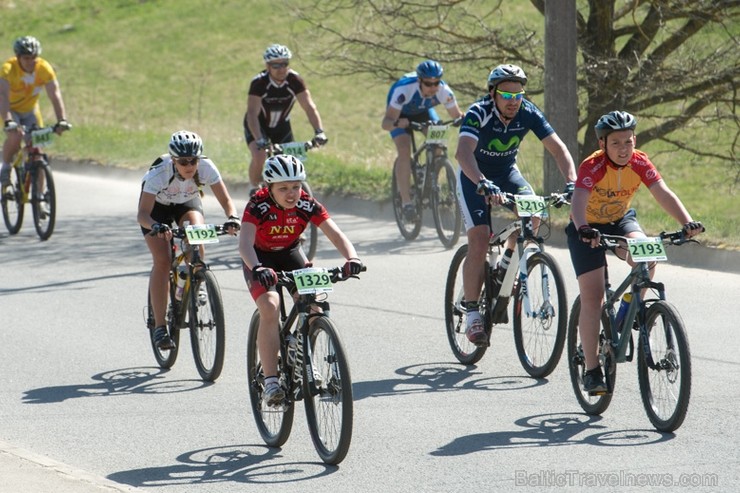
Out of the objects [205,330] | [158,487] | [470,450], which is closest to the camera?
[158,487]

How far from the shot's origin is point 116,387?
9492mm

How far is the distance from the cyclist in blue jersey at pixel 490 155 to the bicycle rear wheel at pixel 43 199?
723 cm

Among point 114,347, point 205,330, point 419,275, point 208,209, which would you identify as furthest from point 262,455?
point 208,209

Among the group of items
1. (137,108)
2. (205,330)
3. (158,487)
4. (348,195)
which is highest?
(137,108)

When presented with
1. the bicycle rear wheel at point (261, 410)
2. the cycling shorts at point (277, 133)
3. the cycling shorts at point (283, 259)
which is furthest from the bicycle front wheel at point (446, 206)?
the bicycle rear wheel at point (261, 410)

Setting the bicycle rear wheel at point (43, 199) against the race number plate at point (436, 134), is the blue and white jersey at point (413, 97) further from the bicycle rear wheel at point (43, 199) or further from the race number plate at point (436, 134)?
the bicycle rear wheel at point (43, 199)

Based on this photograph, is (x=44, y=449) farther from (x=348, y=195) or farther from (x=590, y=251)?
(x=348, y=195)

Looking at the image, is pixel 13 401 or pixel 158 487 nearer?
pixel 158 487

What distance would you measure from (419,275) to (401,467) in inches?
241

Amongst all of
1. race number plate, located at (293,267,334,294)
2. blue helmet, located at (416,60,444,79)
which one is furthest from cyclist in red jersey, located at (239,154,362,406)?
blue helmet, located at (416,60,444,79)

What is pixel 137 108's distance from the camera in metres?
35.4

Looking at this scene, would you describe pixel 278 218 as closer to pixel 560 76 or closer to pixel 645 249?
pixel 645 249

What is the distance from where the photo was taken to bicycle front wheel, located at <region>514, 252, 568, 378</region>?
29.7 ft

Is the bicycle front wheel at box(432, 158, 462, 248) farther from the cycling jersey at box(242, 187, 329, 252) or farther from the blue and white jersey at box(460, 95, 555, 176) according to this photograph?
the cycling jersey at box(242, 187, 329, 252)
